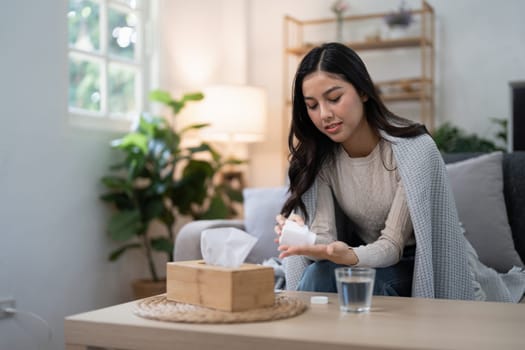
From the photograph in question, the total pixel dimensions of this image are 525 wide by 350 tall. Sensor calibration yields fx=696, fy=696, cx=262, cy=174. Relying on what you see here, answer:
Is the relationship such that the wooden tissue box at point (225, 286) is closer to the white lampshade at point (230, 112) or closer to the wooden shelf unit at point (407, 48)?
the white lampshade at point (230, 112)

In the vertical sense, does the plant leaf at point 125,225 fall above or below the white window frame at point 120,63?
below

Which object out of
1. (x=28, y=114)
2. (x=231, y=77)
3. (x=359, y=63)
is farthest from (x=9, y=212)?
(x=231, y=77)

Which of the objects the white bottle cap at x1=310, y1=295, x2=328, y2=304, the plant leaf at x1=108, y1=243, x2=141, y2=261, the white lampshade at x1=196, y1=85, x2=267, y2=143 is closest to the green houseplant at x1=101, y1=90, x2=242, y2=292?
the plant leaf at x1=108, y1=243, x2=141, y2=261

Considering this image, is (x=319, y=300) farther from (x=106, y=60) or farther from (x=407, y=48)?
(x=407, y=48)

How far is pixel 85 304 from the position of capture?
313 centimetres

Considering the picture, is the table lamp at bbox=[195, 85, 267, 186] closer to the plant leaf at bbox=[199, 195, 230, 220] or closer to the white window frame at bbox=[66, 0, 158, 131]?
the white window frame at bbox=[66, 0, 158, 131]

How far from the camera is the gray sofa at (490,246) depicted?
230cm

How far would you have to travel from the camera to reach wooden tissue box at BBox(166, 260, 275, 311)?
1256mm

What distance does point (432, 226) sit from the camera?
1.77 metres

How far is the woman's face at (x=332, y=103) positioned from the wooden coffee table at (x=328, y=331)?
Answer: 568 millimetres

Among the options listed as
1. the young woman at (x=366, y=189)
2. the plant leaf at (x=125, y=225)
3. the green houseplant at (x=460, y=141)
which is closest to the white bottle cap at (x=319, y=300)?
the young woman at (x=366, y=189)

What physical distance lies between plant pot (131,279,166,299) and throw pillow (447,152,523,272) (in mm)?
1502

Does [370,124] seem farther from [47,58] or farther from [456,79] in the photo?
[456,79]

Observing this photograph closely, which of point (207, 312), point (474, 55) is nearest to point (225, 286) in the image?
point (207, 312)
